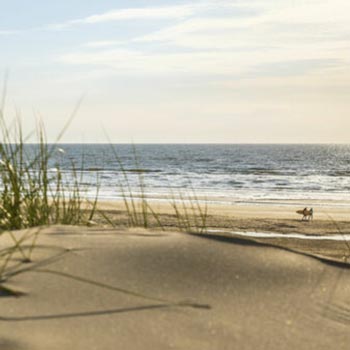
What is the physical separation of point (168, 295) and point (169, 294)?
0.03 feet

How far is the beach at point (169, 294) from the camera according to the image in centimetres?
193

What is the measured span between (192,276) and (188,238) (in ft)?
1.19

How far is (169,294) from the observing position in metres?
2.20

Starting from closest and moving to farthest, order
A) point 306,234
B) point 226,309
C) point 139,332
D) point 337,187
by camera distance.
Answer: point 139,332, point 226,309, point 306,234, point 337,187

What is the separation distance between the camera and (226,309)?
2.14m

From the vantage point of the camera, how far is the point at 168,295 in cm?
219

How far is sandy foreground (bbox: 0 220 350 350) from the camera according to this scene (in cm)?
193

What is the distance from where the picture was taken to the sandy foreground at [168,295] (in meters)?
1.93

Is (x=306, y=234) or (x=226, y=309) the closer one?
(x=226, y=309)

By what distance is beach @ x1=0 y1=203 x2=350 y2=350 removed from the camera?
1932 millimetres

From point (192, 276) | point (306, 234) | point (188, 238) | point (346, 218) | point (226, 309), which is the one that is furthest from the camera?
point (346, 218)

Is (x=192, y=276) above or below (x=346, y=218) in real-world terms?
above

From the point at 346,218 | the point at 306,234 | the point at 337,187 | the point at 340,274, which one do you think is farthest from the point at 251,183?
the point at 340,274

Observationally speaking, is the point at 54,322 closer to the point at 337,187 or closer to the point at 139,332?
the point at 139,332
